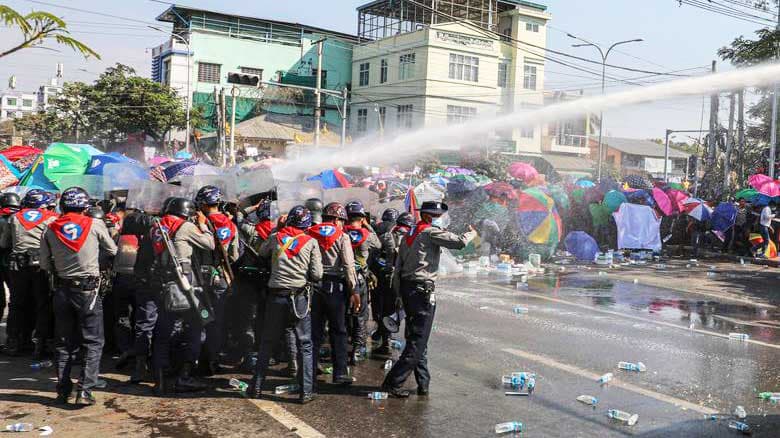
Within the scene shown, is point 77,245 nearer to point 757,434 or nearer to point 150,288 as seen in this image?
point 150,288

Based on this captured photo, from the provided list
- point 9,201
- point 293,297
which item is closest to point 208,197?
point 293,297

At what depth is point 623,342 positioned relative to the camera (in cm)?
934

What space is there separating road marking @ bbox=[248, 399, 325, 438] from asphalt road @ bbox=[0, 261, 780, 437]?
0.02 metres

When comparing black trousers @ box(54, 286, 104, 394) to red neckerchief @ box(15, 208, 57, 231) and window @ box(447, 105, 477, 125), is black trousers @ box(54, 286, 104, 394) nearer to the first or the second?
red neckerchief @ box(15, 208, 57, 231)

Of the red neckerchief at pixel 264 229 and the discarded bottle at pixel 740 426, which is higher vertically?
the red neckerchief at pixel 264 229

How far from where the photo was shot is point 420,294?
6.75 metres

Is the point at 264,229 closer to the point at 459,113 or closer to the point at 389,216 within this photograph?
the point at 389,216

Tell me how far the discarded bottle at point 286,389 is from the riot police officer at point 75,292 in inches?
65.1

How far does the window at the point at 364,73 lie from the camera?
2160 inches

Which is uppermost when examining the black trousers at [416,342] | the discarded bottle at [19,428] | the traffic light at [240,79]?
the traffic light at [240,79]

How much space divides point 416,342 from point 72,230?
10.8 ft

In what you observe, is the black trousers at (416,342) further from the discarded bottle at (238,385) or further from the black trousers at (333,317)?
the discarded bottle at (238,385)

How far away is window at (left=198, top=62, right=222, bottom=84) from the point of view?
53.0 meters

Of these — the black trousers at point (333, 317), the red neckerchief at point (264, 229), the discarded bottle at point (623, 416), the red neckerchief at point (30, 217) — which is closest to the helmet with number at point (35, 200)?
the red neckerchief at point (30, 217)
